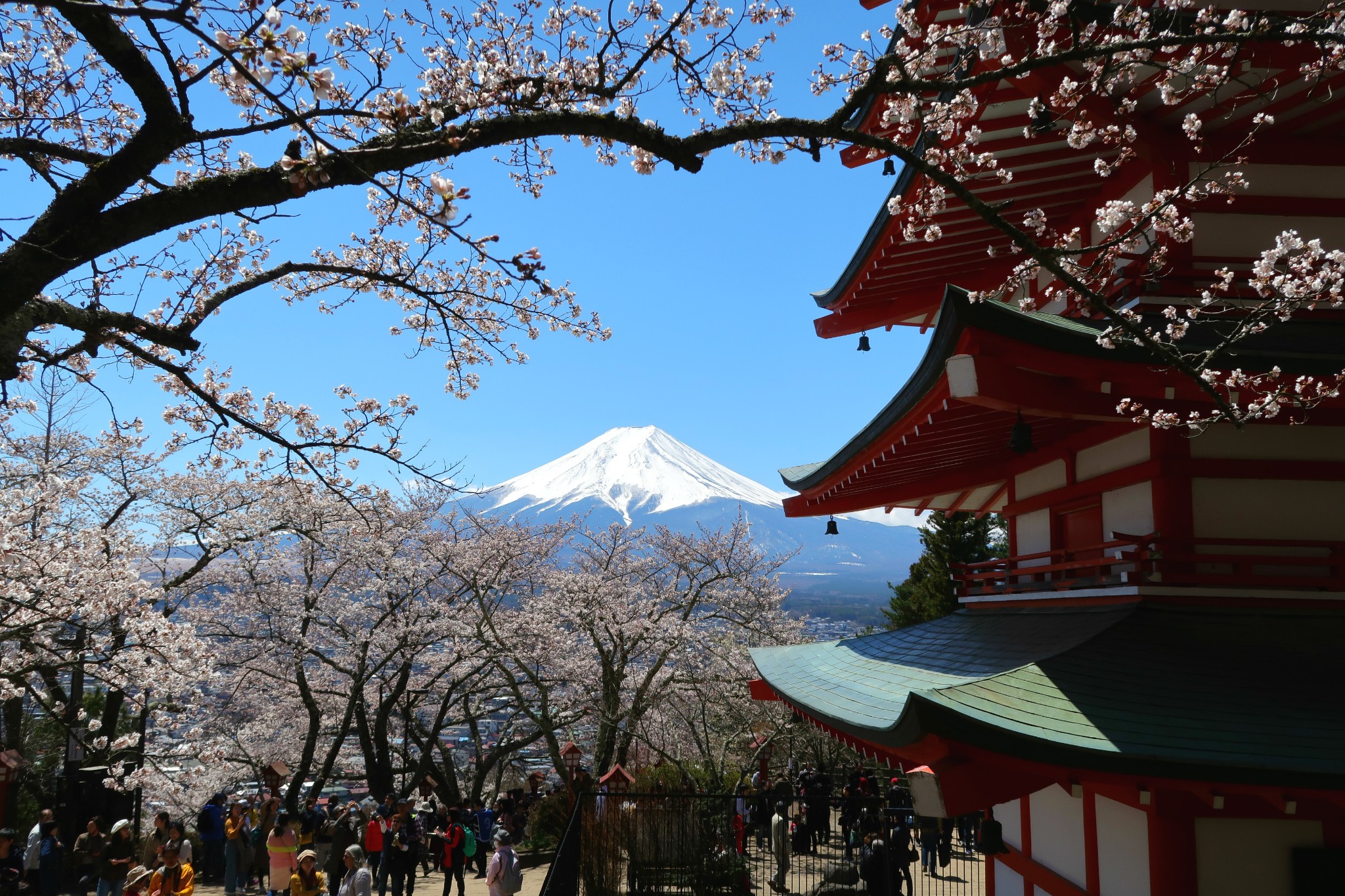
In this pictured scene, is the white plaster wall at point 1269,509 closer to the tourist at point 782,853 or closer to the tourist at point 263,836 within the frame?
the tourist at point 782,853

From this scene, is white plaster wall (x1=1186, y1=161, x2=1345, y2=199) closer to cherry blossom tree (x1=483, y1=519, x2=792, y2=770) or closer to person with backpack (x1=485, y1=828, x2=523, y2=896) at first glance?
person with backpack (x1=485, y1=828, x2=523, y2=896)

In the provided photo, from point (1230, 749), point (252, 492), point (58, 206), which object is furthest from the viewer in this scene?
point (252, 492)

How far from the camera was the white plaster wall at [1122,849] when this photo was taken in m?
4.28

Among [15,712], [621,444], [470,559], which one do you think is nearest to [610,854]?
[470,559]

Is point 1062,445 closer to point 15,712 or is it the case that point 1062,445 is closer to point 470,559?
point 470,559

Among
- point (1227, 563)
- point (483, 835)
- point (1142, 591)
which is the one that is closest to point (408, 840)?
point (483, 835)

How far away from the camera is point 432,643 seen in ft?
56.4

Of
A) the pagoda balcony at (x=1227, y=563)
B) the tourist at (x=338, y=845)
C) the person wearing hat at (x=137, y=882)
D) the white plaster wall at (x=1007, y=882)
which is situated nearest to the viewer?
the pagoda balcony at (x=1227, y=563)

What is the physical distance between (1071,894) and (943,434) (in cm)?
289

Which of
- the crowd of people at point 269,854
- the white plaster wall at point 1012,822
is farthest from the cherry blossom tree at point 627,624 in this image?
the white plaster wall at point 1012,822

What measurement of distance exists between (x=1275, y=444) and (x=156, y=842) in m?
10.9

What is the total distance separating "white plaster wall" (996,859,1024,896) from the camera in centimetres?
630

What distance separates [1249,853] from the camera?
4078 millimetres

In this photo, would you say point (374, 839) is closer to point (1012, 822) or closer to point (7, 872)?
point (7, 872)
